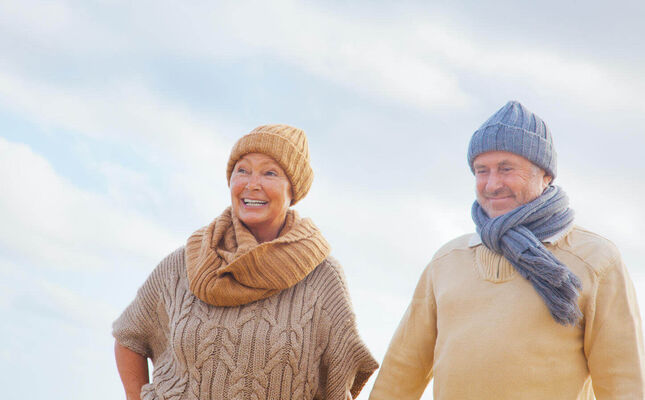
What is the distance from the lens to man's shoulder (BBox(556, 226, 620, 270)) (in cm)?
380

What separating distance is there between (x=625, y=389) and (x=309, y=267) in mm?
1701

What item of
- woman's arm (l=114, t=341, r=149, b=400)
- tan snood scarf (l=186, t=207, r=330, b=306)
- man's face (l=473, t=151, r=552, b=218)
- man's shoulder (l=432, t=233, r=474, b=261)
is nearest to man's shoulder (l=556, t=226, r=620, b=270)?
man's face (l=473, t=151, r=552, b=218)

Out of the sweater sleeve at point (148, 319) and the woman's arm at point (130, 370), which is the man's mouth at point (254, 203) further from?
the woman's arm at point (130, 370)

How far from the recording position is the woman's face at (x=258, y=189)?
4.44 metres

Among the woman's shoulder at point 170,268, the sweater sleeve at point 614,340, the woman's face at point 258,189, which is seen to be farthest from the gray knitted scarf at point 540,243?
the woman's shoulder at point 170,268

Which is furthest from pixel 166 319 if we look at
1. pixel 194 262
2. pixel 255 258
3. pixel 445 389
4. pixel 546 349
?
pixel 546 349

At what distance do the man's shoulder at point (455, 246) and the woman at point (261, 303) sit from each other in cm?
58

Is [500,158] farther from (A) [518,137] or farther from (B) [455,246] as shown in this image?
(B) [455,246]

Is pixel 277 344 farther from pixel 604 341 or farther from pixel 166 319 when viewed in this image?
pixel 604 341

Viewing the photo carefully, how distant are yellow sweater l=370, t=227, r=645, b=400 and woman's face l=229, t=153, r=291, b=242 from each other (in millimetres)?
1078

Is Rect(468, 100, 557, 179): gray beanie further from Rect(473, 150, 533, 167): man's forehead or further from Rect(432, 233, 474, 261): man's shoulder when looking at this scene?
Rect(432, 233, 474, 261): man's shoulder

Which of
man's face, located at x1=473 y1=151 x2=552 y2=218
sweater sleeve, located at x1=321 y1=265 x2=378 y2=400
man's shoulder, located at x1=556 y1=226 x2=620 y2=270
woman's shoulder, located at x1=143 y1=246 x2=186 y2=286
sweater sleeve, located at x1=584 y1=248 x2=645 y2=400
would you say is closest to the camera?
sweater sleeve, located at x1=584 y1=248 x2=645 y2=400

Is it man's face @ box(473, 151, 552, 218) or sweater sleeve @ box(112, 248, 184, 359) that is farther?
sweater sleeve @ box(112, 248, 184, 359)

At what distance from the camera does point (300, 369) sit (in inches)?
166
